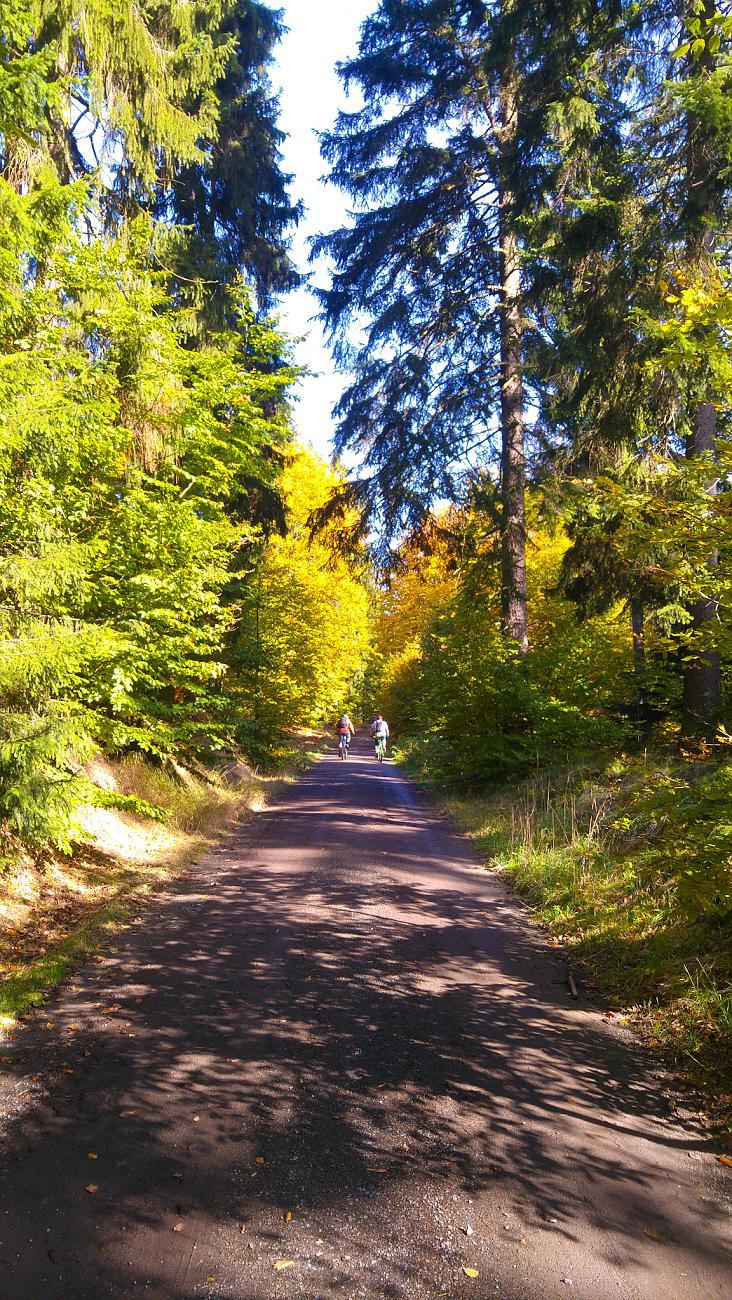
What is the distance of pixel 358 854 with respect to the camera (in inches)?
389

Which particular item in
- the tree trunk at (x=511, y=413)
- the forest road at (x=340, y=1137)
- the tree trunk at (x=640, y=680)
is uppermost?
the tree trunk at (x=511, y=413)

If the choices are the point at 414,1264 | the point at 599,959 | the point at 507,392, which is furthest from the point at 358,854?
the point at 507,392

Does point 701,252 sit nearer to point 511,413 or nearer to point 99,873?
point 511,413

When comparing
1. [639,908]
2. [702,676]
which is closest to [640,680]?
[702,676]

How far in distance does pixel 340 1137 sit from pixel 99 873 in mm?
5190

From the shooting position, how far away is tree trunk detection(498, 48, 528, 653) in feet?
47.5

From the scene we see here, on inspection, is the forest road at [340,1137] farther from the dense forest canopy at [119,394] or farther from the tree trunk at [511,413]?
the tree trunk at [511,413]

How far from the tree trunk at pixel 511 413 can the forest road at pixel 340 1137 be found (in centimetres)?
927

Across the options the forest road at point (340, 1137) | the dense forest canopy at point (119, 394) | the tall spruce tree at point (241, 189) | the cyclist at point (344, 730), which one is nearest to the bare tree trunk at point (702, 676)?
the forest road at point (340, 1137)

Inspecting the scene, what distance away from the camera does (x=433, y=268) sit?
1570 cm

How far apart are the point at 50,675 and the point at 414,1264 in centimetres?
445

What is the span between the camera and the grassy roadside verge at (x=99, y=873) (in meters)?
5.30

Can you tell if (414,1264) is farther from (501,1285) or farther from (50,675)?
(50,675)

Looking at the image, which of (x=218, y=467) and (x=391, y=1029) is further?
(x=218, y=467)
